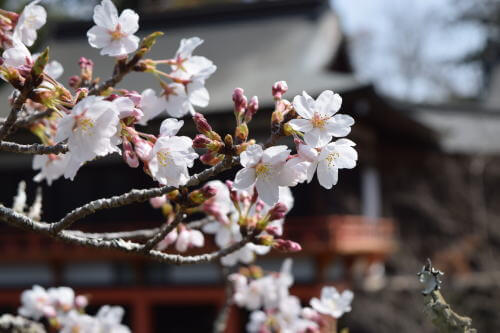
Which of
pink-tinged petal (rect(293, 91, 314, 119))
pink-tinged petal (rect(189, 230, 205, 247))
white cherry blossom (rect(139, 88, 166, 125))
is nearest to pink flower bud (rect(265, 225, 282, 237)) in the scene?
pink-tinged petal (rect(189, 230, 205, 247))

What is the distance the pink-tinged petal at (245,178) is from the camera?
103 cm

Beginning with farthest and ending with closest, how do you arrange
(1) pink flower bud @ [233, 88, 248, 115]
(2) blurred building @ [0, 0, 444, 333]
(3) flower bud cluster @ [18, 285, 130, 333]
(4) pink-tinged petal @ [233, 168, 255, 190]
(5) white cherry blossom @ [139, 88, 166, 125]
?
(2) blurred building @ [0, 0, 444, 333] < (3) flower bud cluster @ [18, 285, 130, 333] < (5) white cherry blossom @ [139, 88, 166, 125] < (1) pink flower bud @ [233, 88, 248, 115] < (4) pink-tinged petal @ [233, 168, 255, 190]

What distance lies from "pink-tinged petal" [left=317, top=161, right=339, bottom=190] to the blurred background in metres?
6.59

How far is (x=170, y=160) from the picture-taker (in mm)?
1040

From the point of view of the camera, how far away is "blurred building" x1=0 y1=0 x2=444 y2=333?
8312 mm

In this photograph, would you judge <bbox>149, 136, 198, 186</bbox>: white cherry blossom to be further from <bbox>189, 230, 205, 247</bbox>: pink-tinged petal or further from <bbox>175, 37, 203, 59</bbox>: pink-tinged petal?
<bbox>189, 230, 205, 247</bbox>: pink-tinged petal

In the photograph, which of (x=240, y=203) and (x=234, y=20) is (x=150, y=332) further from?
(x=240, y=203)

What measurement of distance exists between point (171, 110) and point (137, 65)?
0.13 meters

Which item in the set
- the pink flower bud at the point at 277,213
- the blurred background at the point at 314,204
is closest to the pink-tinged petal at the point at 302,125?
the pink flower bud at the point at 277,213

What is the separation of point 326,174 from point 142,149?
0.28 m

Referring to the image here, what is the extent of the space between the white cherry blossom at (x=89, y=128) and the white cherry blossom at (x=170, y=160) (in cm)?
7

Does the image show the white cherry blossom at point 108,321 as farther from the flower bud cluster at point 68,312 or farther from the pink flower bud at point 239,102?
the pink flower bud at point 239,102

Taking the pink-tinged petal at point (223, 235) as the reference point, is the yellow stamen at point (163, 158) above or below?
below

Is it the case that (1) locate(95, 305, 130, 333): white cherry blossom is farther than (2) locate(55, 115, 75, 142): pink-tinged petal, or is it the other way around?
(1) locate(95, 305, 130, 333): white cherry blossom
